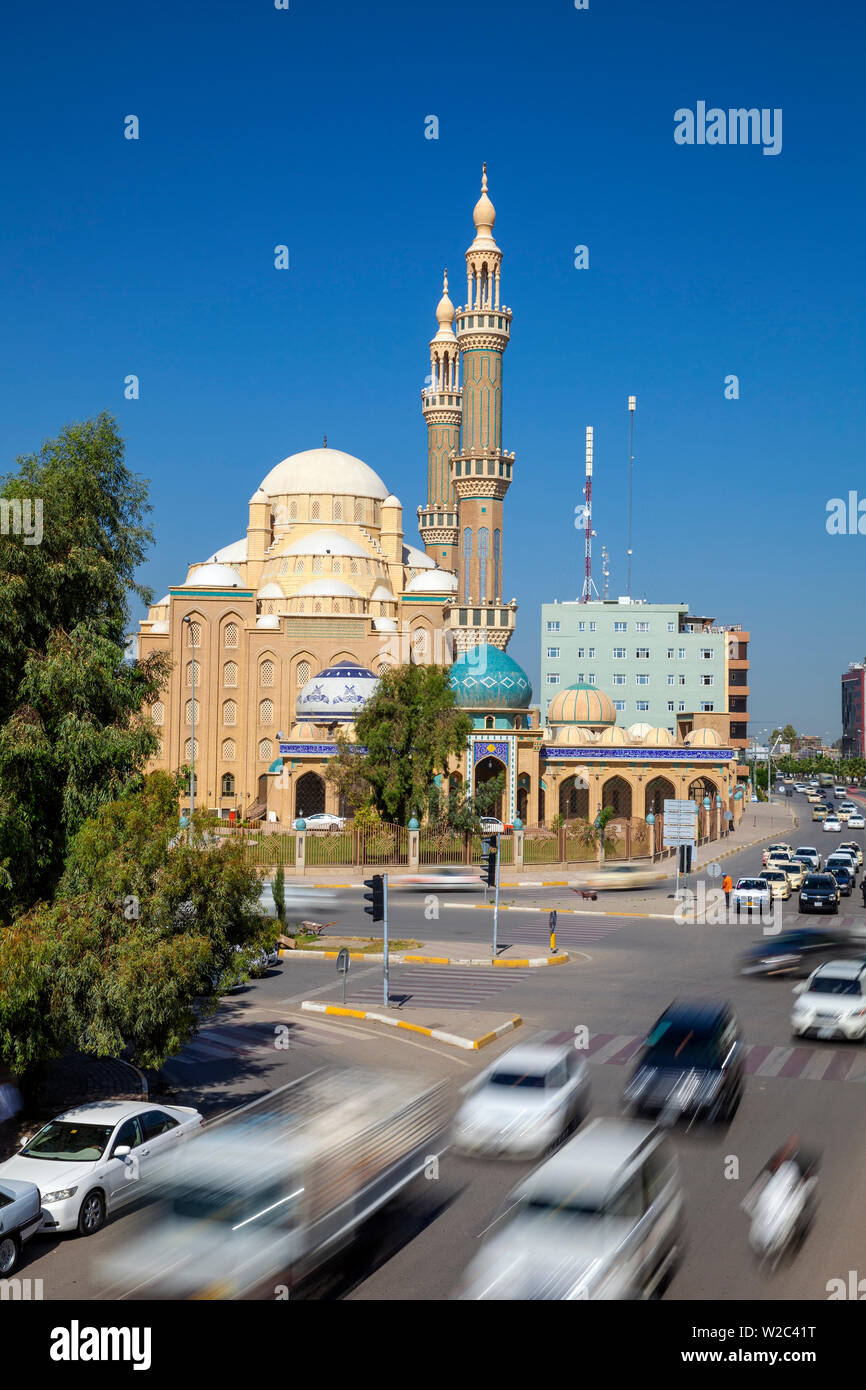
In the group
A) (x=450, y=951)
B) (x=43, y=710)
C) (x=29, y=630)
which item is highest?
(x=29, y=630)

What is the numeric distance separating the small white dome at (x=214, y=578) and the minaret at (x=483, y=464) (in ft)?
45.6

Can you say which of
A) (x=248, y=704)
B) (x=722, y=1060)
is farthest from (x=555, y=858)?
(x=722, y=1060)

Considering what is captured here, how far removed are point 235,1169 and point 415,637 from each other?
219ft

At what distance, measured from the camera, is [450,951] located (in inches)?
1151

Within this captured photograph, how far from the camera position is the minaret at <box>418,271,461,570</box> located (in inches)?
3639

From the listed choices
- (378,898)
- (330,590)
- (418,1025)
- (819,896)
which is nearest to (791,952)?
(819,896)

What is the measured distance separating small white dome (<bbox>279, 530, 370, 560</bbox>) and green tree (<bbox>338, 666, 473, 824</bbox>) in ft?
108

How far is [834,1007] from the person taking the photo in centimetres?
1942

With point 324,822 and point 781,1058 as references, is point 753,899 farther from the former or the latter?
point 324,822

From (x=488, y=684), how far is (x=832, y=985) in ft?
131

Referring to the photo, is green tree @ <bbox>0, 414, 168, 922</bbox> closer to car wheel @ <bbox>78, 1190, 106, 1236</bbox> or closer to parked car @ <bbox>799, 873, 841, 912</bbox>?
car wheel @ <bbox>78, 1190, 106, 1236</bbox>

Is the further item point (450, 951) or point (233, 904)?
point (450, 951)

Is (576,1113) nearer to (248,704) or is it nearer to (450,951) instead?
(450,951)
